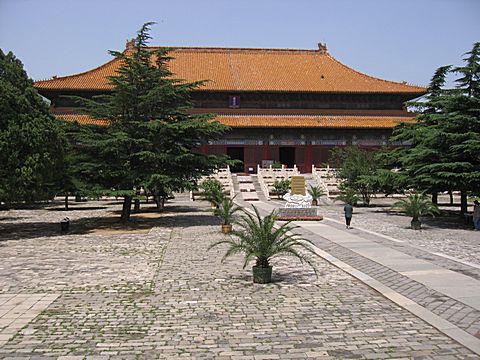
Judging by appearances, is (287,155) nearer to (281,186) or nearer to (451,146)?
(281,186)

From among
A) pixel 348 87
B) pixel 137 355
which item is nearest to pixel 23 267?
pixel 137 355

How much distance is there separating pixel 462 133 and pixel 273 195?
16.6 m

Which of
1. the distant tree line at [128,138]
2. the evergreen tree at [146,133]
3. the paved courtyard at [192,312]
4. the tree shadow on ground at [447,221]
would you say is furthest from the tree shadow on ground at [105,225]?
the tree shadow on ground at [447,221]

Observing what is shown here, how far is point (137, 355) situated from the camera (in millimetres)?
5070

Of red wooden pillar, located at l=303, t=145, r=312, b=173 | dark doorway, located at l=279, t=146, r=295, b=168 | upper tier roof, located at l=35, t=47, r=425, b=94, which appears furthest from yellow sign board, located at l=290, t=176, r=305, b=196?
dark doorway, located at l=279, t=146, r=295, b=168

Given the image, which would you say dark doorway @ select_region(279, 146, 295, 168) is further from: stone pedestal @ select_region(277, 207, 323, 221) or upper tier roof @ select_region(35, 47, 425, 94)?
stone pedestal @ select_region(277, 207, 323, 221)

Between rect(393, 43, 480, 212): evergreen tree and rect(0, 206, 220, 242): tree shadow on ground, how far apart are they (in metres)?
8.50

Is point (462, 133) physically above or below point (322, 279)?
above

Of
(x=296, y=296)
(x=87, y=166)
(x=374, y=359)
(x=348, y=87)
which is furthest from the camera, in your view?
(x=348, y=87)

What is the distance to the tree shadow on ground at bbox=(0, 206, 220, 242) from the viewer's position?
1630 centimetres

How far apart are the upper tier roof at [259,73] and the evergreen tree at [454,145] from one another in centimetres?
2237

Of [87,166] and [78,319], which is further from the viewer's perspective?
[87,166]

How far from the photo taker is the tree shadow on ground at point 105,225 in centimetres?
1630

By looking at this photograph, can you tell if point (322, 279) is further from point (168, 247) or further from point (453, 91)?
point (453, 91)
